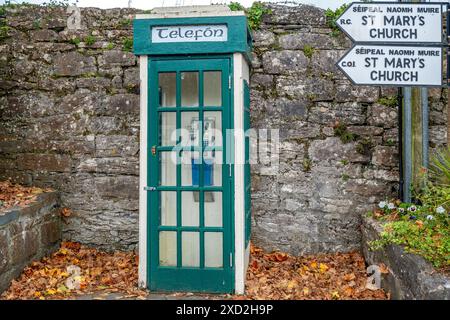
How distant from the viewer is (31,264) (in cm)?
485

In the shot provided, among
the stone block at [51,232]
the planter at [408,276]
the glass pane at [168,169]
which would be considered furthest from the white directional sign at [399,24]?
the stone block at [51,232]

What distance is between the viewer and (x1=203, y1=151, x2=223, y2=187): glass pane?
4.52 metres

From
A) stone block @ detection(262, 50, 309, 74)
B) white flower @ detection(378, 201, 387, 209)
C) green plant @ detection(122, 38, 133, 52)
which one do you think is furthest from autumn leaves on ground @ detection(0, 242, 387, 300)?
green plant @ detection(122, 38, 133, 52)

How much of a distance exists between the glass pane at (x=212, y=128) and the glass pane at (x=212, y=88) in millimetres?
105

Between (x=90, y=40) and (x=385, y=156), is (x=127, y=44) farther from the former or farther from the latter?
(x=385, y=156)

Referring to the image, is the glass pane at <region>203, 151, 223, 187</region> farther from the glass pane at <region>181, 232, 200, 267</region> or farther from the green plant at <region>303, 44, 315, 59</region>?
the green plant at <region>303, 44, 315, 59</region>

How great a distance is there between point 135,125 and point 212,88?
1466mm

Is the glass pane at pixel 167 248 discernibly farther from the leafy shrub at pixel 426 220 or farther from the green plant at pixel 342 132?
the green plant at pixel 342 132

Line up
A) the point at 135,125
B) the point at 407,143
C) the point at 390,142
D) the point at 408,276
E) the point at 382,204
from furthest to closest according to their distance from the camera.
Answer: the point at 135,125 → the point at 390,142 → the point at 382,204 → the point at 407,143 → the point at 408,276

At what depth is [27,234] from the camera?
15.6ft

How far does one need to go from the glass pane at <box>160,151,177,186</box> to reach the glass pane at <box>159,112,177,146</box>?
0.12 m

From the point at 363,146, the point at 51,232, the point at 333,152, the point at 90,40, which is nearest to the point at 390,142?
the point at 363,146
